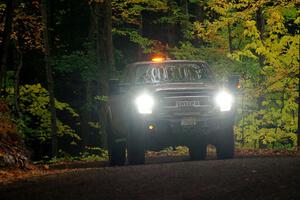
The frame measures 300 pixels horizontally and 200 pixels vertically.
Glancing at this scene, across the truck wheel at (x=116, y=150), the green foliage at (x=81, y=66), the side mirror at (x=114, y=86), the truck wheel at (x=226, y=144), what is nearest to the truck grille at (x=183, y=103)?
the truck wheel at (x=226, y=144)

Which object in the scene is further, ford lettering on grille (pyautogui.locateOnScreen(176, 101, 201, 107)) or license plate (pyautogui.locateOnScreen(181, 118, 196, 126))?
ford lettering on grille (pyautogui.locateOnScreen(176, 101, 201, 107))

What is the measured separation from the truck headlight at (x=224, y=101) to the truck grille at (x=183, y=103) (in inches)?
7.2

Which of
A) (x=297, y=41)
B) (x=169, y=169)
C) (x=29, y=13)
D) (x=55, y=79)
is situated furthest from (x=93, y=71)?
(x=169, y=169)

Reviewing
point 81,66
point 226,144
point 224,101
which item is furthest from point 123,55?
point 224,101

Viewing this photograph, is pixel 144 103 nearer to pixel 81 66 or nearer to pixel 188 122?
pixel 188 122

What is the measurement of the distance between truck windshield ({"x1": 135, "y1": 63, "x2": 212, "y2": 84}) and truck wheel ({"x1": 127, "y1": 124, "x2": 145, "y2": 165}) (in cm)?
146

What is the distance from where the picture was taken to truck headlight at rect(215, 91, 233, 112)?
13.8m

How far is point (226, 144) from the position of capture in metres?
14.2

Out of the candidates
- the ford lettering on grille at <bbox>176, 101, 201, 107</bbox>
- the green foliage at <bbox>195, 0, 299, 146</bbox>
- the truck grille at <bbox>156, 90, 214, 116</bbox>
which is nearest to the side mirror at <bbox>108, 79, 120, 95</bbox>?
the truck grille at <bbox>156, 90, 214, 116</bbox>

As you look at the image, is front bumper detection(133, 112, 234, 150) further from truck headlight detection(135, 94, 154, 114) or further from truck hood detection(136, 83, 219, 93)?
truck hood detection(136, 83, 219, 93)

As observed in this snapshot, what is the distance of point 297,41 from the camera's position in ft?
62.1

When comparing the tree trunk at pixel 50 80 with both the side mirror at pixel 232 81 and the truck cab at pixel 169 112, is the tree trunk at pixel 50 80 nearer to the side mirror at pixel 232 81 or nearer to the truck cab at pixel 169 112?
the truck cab at pixel 169 112

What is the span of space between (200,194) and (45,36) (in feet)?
71.8

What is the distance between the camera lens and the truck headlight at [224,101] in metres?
13.8
